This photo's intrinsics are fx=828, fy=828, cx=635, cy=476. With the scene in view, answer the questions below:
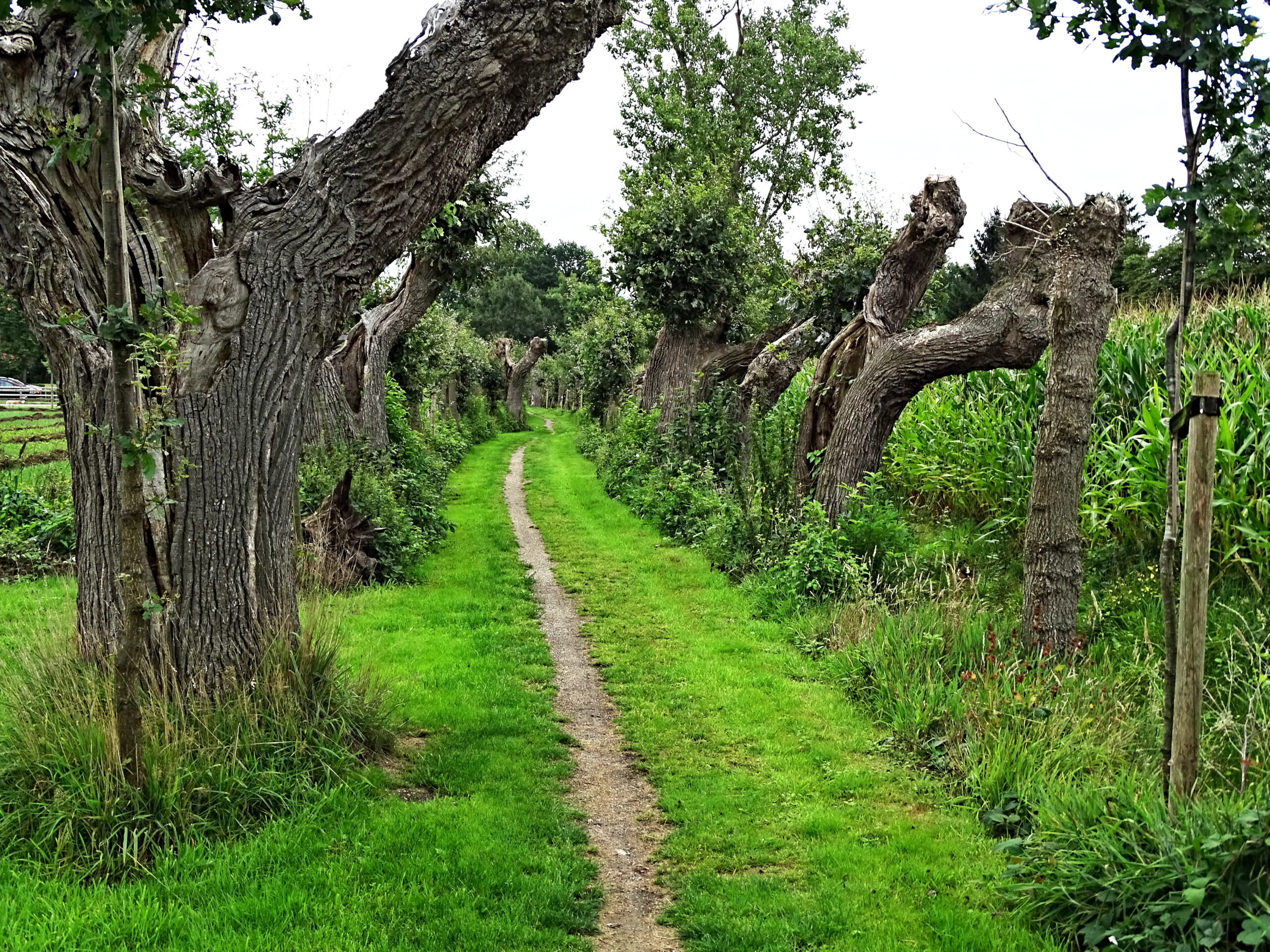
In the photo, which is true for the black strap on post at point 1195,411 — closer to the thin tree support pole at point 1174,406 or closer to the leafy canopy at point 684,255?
the thin tree support pole at point 1174,406

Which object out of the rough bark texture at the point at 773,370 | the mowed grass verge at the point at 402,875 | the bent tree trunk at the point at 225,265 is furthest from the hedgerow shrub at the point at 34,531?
the rough bark texture at the point at 773,370

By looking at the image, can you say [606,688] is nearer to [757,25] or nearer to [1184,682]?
[1184,682]

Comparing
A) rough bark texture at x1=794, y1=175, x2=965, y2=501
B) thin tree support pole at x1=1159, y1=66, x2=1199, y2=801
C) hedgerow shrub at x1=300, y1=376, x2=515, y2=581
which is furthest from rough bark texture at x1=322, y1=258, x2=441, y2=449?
thin tree support pole at x1=1159, y1=66, x2=1199, y2=801

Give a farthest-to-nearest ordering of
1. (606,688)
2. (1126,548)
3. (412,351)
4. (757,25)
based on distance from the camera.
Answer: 1. (757,25)
2. (412,351)
3. (1126,548)
4. (606,688)

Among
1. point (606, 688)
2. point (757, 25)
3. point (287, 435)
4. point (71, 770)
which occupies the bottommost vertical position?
point (606, 688)

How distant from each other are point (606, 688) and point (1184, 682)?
433 centimetres

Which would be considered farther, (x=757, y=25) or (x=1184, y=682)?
(x=757, y=25)

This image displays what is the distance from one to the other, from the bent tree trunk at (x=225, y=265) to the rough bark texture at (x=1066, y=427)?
12.3 ft

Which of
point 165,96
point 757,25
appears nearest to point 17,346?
point 757,25

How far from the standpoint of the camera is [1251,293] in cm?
962

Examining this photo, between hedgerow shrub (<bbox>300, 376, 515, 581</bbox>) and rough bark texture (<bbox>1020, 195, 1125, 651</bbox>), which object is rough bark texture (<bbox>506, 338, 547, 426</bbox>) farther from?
rough bark texture (<bbox>1020, 195, 1125, 651</bbox>)

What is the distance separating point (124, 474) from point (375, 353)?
1208 cm

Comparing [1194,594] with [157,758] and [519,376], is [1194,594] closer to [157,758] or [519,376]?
[157,758]

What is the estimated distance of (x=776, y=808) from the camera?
15.8ft
